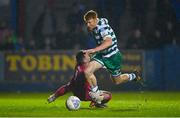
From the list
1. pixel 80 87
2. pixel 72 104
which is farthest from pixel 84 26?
pixel 72 104

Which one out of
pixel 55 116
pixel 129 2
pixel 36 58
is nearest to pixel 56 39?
pixel 36 58

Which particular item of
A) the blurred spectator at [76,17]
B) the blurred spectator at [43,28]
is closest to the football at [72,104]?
the blurred spectator at [76,17]

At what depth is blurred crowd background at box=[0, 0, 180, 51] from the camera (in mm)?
22031

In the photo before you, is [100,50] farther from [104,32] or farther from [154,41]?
[154,41]

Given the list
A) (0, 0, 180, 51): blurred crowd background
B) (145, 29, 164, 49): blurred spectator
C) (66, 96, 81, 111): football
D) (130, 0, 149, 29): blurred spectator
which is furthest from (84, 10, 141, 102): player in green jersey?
(130, 0, 149, 29): blurred spectator

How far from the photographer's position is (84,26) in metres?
22.5

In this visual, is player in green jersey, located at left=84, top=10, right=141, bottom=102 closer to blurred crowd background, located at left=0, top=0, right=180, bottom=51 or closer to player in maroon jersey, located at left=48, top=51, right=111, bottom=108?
player in maroon jersey, located at left=48, top=51, right=111, bottom=108

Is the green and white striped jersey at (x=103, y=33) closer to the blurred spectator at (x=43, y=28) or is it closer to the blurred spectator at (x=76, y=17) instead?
the blurred spectator at (x=76, y=17)

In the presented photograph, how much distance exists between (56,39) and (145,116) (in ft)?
35.2

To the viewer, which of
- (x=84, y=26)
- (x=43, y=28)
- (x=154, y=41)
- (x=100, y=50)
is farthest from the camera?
(x=43, y=28)

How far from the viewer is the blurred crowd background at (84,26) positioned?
72.3 feet

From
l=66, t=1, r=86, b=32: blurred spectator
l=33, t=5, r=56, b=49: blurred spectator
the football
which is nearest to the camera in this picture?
the football

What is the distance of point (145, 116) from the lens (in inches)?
471

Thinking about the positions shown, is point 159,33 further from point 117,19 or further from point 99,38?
point 99,38
